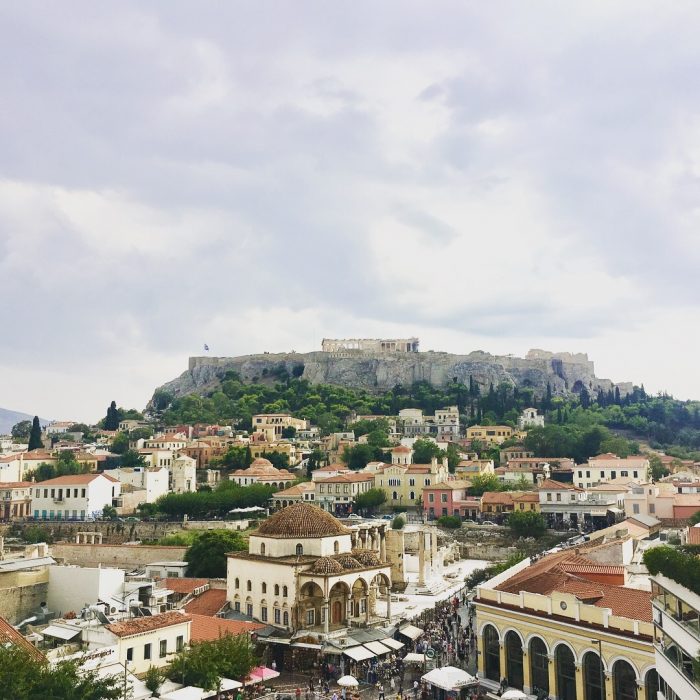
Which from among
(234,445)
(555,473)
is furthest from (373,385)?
(555,473)

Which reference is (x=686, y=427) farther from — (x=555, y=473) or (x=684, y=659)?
(x=684, y=659)

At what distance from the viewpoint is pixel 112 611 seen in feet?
102

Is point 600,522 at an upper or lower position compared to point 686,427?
lower

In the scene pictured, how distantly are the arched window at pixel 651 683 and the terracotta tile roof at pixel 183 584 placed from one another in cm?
2584

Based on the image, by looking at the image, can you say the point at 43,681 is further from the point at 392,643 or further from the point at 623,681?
the point at 392,643

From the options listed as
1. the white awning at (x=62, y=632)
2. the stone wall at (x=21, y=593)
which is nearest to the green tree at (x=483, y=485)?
the stone wall at (x=21, y=593)

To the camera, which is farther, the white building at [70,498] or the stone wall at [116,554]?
the white building at [70,498]

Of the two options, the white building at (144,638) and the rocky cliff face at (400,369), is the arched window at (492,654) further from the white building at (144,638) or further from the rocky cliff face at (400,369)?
the rocky cliff face at (400,369)

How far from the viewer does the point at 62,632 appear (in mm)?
28125

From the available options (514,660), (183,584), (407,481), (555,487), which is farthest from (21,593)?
(407,481)

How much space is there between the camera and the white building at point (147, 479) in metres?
81.0

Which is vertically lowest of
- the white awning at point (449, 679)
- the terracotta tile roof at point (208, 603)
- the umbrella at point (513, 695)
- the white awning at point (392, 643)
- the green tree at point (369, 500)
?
the white awning at point (392, 643)

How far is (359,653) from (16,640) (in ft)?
44.6

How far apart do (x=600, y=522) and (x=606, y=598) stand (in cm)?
4167
